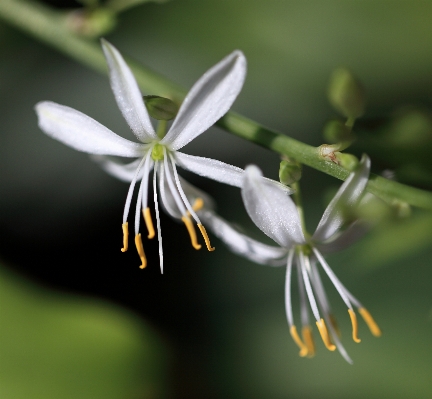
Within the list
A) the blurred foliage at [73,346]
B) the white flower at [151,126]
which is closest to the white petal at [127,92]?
the white flower at [151,126]

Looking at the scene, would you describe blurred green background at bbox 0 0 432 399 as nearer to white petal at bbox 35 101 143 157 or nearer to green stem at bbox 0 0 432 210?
green stem at bbox 0 0 432 210

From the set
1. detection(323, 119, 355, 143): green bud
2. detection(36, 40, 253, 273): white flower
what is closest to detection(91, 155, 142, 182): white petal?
detection(36, 40, 253, 273): white flower

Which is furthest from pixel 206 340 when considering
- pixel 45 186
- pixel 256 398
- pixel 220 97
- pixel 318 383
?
pixel 220 97

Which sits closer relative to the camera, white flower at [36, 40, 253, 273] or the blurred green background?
white flower at [36, 40, 253, 273]

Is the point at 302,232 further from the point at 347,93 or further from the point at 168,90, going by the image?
the point at 168,90

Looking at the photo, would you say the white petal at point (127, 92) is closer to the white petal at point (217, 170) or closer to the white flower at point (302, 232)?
the white petal at point (217, 170)

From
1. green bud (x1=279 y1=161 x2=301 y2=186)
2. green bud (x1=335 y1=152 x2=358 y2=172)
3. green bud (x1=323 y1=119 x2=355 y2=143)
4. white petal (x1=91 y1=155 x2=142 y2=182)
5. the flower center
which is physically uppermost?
white petal (x1=91 y1=155 x2=142 y2=182)

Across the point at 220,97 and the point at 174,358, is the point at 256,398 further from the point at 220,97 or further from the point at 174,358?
the point at 220,97

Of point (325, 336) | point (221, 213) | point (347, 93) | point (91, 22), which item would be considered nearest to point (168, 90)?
point (91, 22)
